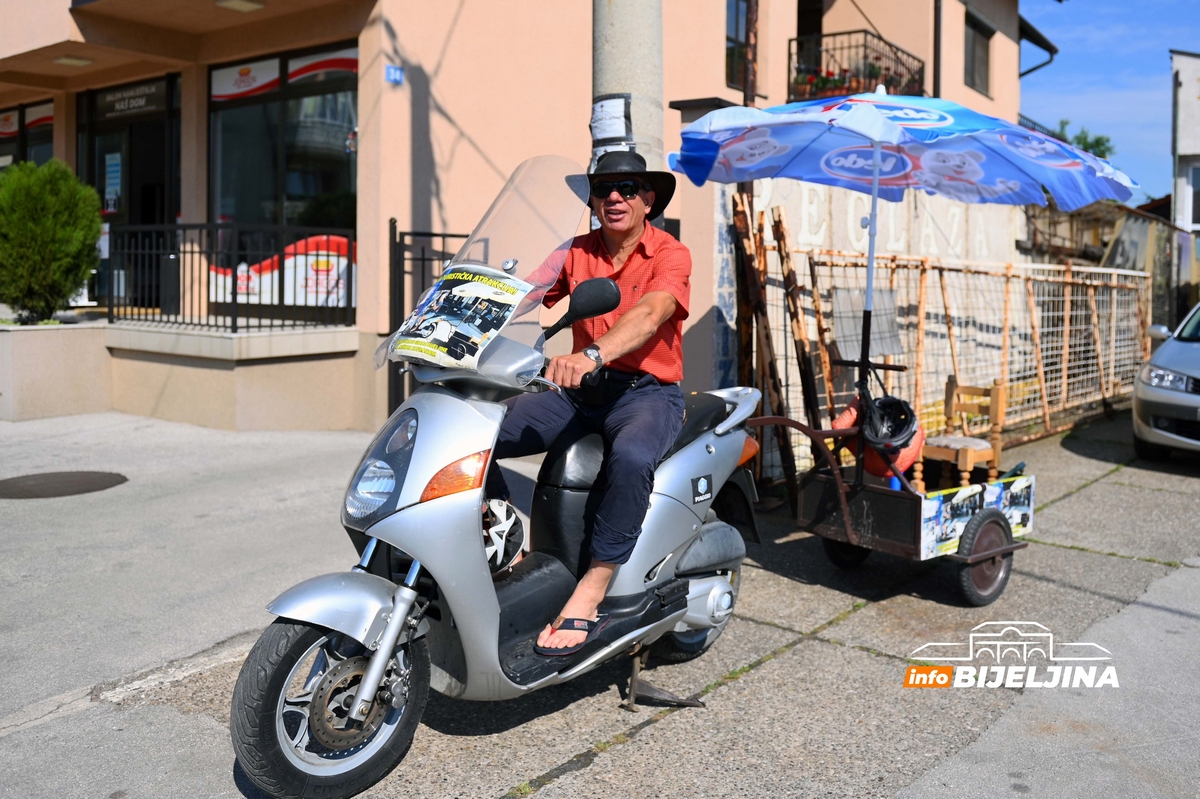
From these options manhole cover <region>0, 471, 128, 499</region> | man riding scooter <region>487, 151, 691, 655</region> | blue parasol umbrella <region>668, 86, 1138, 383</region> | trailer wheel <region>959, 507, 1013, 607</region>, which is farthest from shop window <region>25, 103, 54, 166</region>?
trailer wheel <region>959, 507, 1013, 607</region>

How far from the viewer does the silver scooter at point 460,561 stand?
294 cm

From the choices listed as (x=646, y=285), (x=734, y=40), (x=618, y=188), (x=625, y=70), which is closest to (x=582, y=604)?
(x=646, y=285)

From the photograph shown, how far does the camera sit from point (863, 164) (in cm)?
639

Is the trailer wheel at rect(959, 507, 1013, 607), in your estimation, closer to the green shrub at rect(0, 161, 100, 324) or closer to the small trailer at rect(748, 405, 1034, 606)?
the small trailer at rect(748, 405, 1034, 606)

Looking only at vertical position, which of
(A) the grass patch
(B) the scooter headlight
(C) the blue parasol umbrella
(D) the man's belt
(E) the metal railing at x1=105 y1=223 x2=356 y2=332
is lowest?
(A) the grass patch

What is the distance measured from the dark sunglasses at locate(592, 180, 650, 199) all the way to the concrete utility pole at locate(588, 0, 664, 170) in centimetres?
150

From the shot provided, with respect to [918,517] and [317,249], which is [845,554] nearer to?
[918,517]

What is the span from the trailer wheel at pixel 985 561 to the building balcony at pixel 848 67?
11570mm

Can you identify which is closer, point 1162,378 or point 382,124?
point 1162,378

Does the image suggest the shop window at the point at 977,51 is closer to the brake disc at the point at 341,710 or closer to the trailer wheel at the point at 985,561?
the trailer wheel at the point at 985,561

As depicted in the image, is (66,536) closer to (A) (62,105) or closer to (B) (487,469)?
(B) (487,469)

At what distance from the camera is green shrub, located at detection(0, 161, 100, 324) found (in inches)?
392

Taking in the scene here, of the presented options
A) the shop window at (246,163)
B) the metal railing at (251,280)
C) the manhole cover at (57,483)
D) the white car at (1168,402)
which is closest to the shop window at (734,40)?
the shop window at (246,163)

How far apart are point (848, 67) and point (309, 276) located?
430 inches
